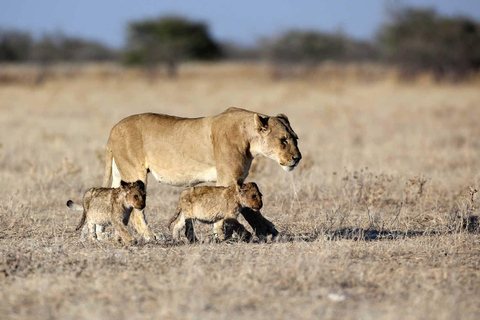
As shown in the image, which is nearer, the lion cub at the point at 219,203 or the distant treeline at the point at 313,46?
the lion cub at the point at 219,203

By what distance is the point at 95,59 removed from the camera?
7056 centimetres

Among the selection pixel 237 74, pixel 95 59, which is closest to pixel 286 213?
pixel 237 74

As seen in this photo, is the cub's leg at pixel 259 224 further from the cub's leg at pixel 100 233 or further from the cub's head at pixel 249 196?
the cub's leg at pixel 100 233

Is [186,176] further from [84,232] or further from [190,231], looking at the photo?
[84,232]

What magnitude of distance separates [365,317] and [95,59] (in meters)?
68.3

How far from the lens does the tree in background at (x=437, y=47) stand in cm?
3850

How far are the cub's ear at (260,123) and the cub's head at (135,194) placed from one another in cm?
139

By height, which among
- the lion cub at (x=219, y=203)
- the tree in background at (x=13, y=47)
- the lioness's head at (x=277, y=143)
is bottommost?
the lion cub at (x=219, y=203)

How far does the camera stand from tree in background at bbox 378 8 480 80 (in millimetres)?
38500

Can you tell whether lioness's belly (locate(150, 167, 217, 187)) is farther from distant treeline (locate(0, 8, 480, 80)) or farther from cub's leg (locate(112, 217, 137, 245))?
distant treeline (locate(0, 8, 480, 80))

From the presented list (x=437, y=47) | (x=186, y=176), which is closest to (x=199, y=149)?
(x=186, y=176)

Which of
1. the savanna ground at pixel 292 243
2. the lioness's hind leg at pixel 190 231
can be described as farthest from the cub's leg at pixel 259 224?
the lioness's hind leg at pixel 190 231

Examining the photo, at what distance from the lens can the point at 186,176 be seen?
799 cm

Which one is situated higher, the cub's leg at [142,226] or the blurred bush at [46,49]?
the blurred bush at [46,49]
